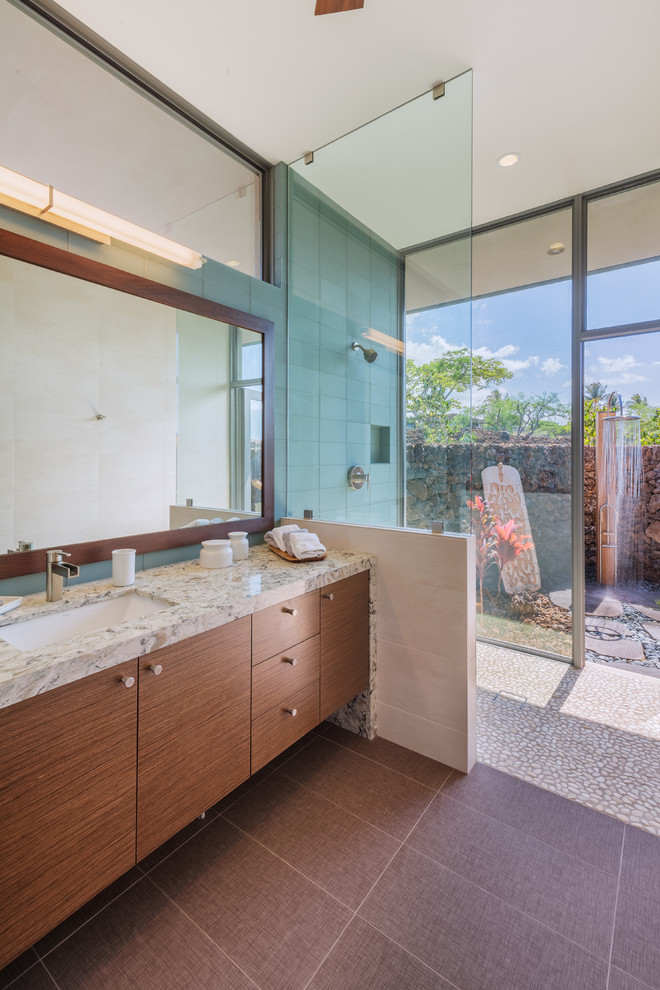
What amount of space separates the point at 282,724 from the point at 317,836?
376mm

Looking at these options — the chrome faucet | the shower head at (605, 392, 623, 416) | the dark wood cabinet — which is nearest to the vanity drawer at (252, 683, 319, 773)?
the dark wood cabinet

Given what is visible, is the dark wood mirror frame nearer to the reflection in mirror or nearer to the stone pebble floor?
the reflection in mirror

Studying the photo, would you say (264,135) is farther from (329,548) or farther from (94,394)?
(329,548)

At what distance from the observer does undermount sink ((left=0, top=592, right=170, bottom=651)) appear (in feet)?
4.13

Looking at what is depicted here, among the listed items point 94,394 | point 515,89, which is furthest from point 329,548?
point 515,89

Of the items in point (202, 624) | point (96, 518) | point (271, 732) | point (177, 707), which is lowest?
point (271, 732)

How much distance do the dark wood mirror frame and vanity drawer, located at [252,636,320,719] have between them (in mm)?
683

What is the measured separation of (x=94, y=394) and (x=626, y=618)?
3.19 metres

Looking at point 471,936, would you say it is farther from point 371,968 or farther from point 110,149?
point 110,149

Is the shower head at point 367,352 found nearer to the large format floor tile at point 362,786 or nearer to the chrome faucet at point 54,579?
the chrome faucet at point 54,579

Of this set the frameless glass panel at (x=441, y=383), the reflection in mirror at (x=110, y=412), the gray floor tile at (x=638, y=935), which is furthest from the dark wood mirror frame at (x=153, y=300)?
the gray floor tile at (x=638, y=935)

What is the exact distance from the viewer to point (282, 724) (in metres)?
1.59

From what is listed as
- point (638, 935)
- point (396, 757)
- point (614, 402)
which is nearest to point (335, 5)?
point (614, 402)

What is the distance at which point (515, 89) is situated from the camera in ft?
6.38
